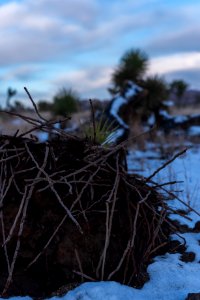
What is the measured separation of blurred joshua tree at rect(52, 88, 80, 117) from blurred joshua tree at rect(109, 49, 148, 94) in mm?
1521

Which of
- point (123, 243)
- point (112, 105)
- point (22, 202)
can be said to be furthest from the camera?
point (112, 105)

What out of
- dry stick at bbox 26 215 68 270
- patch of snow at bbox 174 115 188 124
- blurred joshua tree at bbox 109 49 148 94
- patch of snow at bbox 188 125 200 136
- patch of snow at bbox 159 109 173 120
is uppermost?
blurred joshua tree at bbox 109 49 148 94

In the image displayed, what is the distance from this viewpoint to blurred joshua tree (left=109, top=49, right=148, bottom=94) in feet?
44.4

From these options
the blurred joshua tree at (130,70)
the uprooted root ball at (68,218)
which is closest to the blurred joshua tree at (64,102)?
the blurred joshua tree at (130,70)

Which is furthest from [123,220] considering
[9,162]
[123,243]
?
[9,162]

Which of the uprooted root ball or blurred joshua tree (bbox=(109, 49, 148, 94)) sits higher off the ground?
blurred joshua tree (bbox=(109, 49, 148, 94))

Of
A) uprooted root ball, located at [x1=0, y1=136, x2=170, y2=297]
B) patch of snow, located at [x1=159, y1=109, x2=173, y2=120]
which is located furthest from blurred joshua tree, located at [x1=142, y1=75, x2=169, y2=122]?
uprooted root ball, located at [x1=0, y1=136, x2=170, y2=297]

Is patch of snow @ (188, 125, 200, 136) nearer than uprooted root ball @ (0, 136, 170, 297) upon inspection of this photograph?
No

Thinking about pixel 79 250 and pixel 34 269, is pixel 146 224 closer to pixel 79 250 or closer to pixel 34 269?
pixel 79 250

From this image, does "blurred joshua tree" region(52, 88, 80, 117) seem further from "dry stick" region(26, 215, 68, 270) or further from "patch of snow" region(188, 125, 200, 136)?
"dry stick" region(26, 215, 68, 270)

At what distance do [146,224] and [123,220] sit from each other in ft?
0.52

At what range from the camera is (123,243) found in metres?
2.97

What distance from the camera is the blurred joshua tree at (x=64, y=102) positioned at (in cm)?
1494

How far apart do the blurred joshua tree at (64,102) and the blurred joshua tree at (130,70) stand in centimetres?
152
